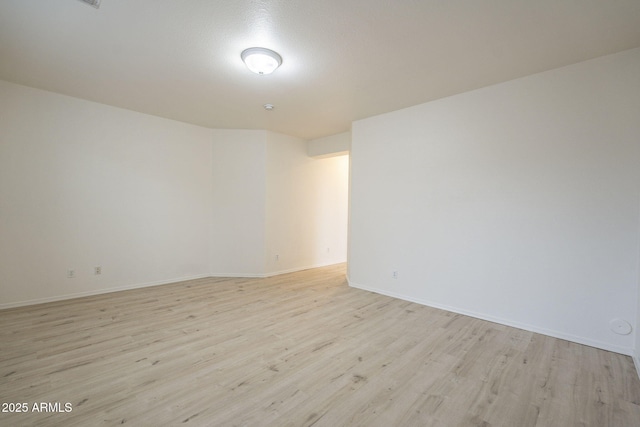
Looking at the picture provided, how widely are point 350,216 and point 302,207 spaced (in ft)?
4.59

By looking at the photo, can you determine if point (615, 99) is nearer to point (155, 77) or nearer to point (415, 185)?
point (415, 185)

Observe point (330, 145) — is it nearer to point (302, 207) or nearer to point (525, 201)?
point (302, 207)

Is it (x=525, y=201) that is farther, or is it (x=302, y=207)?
(x=302, y=207)

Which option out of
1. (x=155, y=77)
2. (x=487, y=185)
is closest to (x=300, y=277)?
(x=487, y=185)

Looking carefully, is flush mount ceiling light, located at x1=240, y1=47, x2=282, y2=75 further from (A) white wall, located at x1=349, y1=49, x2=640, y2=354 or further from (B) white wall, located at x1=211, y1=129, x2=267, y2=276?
(B) white wall, located at x1=211, y1=129, x2=267, y2=276

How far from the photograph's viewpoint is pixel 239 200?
506 cm

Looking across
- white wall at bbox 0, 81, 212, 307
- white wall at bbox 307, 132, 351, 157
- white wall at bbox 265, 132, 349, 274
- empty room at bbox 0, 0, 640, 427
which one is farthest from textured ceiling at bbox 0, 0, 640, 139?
white wall at bbox 265, 132, 349, 274

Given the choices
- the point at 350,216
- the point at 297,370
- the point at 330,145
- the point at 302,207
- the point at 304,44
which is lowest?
the point at 297,370

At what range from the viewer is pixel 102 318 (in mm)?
3023

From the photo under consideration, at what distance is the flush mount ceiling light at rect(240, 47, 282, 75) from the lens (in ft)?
7.98

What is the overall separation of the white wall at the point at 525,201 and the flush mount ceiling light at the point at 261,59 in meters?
2.09

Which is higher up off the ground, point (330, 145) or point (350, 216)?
point (330, 145)

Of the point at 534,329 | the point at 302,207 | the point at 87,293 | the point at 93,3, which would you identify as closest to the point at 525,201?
the point at 534,329

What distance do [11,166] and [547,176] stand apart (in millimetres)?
6122
